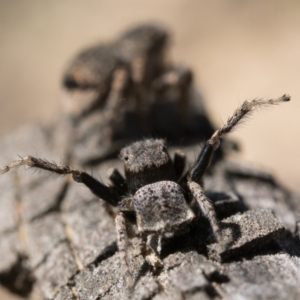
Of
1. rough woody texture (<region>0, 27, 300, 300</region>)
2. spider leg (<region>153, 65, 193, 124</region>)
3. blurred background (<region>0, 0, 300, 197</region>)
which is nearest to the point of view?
rough woody texture (<region>0, 27, 300, 300</region>)

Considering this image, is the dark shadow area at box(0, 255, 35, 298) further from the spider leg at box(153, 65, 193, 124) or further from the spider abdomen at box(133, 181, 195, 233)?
the spider leg at box(153, 65, 193, 124)

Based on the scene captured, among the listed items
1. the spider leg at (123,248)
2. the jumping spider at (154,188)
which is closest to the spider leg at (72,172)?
the jumping spider at (154,188)

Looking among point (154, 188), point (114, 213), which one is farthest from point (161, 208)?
point (114, 213)

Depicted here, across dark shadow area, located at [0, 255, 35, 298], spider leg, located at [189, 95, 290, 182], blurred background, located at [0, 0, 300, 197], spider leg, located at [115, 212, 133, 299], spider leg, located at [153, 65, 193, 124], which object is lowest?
spider leg, located at [115, 212, 133, 299]

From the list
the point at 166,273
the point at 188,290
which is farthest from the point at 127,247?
the point at 188,290

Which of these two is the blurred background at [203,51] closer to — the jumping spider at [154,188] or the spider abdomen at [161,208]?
the jumping spider at [154,188]

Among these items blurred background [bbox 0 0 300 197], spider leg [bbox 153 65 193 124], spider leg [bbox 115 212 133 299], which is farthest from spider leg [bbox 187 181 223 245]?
blurred background [bbox 0 0 300 197]
